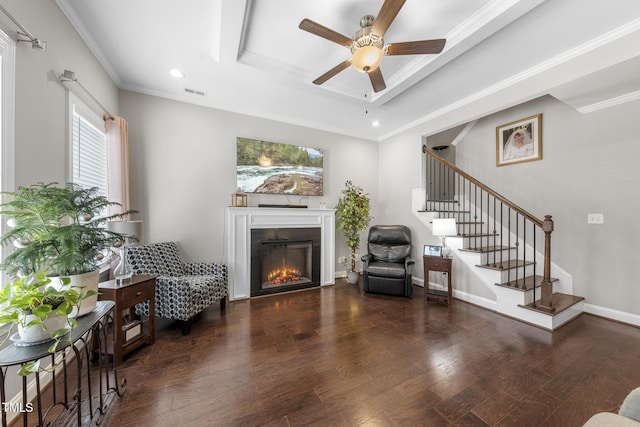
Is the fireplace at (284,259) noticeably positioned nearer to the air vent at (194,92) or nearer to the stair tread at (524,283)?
the air vent at (194,92)

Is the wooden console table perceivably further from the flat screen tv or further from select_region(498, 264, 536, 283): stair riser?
select_region(498, 264, 536, 283): stair riser

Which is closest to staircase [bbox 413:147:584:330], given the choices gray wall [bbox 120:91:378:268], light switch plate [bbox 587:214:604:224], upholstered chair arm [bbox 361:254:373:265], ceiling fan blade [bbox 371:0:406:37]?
light switch plate [bbox 587:214:604:224]

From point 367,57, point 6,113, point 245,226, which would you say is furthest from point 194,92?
point 367,57

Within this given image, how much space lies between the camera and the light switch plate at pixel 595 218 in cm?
298

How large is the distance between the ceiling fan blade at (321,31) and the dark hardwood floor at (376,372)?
8.78ft

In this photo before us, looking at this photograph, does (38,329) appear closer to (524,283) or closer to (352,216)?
(352,216)

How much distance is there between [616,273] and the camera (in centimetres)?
287

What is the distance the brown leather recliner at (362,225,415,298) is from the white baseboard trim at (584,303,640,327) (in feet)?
7.19

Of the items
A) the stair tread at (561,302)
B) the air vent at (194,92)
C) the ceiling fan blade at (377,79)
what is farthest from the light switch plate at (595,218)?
the air vent at (194,92)

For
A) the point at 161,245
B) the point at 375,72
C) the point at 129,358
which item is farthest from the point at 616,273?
the point at 161,245

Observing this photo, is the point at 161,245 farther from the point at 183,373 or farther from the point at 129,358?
the point at 183,373

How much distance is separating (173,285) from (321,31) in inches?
109

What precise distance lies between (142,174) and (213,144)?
3.42ft

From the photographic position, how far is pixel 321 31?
5.85ft
